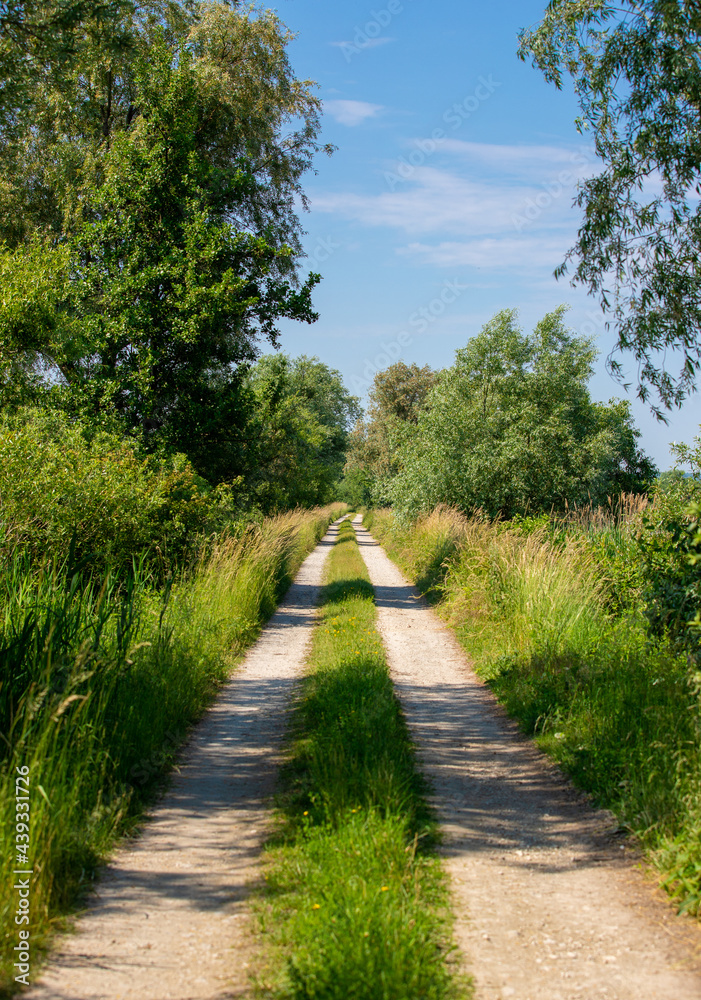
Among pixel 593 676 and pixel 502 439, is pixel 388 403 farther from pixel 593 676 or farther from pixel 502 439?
pixel 593 676

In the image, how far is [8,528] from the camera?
9.62 m

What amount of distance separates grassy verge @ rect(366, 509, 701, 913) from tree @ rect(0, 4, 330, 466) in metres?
7.40

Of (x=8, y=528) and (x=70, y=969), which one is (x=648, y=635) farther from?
(x=8, y=528)

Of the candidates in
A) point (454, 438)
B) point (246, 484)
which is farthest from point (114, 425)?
point (454, 438)

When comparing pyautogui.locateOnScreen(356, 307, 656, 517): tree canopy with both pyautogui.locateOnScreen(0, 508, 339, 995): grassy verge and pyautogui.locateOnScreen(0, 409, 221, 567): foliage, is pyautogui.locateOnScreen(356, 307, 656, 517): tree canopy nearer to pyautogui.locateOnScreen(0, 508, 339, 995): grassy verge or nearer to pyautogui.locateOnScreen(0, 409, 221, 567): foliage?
pyautogui.locateOnScreen(0, 409, 221, 567): foliage

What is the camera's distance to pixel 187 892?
425 centimetres

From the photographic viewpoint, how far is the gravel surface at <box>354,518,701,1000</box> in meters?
3.46

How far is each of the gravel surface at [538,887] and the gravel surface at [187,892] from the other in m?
1.18

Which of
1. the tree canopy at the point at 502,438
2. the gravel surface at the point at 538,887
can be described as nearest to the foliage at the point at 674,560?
the gravel surface at the point at 538,887

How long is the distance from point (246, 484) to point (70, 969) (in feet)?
68.0

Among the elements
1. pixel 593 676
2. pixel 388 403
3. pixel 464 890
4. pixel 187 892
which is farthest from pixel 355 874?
pixel 388 403

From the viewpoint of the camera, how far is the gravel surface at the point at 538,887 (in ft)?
11.4

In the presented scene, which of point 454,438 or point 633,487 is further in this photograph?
point 633,487

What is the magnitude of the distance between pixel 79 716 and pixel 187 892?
70.3 inches
